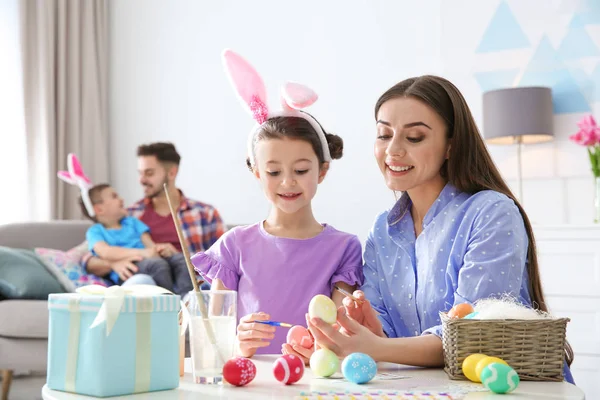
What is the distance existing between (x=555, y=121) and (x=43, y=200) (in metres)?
3.07

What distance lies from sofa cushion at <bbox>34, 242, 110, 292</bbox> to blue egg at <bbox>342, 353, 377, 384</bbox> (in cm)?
255

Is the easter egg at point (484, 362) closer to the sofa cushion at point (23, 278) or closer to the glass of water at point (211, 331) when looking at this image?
the glass of water at point (211, 331)

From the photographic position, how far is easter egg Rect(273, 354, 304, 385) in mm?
1090

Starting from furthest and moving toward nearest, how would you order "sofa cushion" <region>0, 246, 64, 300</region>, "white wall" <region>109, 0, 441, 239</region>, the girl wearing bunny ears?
Result: "white wall" <region>109, 0, 441, 239</region> → "sofa cushion" <region>0, 246, 64, 300</region> → the girl wearing bunny ears

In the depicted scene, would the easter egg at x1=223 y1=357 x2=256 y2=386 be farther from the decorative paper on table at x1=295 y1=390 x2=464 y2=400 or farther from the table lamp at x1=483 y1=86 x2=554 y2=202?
the table lamp at x1=483 y1=86 x2=554 y2=202

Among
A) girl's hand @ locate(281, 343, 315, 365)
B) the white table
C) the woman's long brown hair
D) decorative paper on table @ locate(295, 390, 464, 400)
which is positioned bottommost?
the white table

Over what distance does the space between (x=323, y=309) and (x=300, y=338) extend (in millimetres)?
167

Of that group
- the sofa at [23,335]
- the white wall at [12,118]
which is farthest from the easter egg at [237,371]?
the white wall at [12,118]

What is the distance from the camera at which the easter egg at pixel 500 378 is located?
1.01 meters

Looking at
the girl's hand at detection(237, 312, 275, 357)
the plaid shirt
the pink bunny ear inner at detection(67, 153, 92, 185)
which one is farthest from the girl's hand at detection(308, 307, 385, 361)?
the pink bunny ear inner at detection(67, 153, 92, 185)

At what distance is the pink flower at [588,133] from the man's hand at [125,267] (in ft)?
7.00

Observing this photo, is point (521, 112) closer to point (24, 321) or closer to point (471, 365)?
point (24, 321)

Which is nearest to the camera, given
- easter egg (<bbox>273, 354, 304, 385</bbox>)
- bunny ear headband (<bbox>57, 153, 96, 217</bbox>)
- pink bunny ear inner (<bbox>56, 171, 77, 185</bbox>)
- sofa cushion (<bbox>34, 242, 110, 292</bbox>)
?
easter egg (<bbox>273, 354, 304, 385</bbox>)

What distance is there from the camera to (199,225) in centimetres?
387
